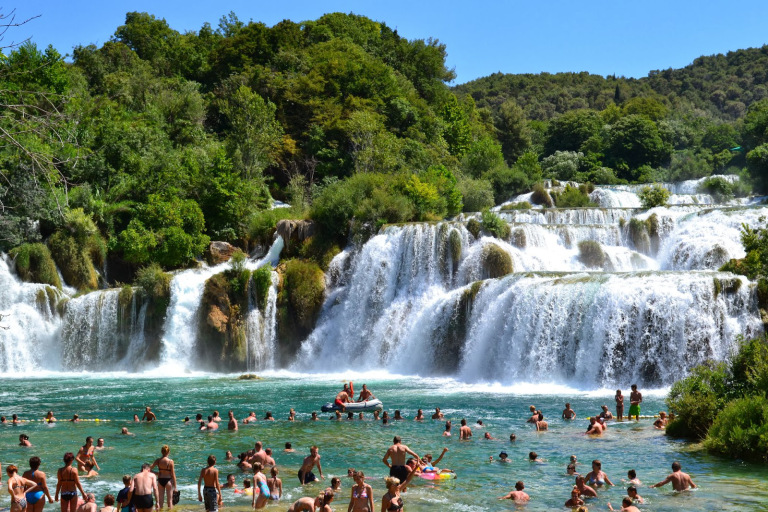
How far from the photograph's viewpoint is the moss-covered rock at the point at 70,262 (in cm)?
4094

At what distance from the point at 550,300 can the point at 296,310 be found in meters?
13.7

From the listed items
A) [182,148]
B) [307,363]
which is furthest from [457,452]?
[182,148]

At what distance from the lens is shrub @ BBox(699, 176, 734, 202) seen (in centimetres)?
4997

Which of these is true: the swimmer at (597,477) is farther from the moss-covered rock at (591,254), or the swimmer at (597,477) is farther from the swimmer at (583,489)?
the moss-covered rock at (591,254)

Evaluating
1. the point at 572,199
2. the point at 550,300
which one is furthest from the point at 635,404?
the point at 572,199

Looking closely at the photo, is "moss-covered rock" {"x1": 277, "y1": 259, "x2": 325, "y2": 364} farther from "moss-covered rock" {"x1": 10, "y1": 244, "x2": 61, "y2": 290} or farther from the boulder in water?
"moss-covered rock" {"x1": 10, "y1": 244, "x2": 61, "y2": 290}

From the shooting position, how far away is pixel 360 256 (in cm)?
3909

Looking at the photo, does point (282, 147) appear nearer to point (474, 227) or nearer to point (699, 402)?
point (474, 227)

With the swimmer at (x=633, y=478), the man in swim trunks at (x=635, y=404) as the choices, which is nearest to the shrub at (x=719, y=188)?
the man in swim trunks at (x=635, y=404)

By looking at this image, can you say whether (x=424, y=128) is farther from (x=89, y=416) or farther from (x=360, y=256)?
(x=89, y=416)

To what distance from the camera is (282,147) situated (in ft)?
180

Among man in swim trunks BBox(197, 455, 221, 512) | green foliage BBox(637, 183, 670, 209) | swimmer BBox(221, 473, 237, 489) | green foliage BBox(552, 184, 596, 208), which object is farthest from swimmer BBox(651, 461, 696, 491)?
green foliage BBox(552, 184, 596, 208)

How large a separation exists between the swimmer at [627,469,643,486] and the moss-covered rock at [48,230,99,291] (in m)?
32.7

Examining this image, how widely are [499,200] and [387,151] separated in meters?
8.44
